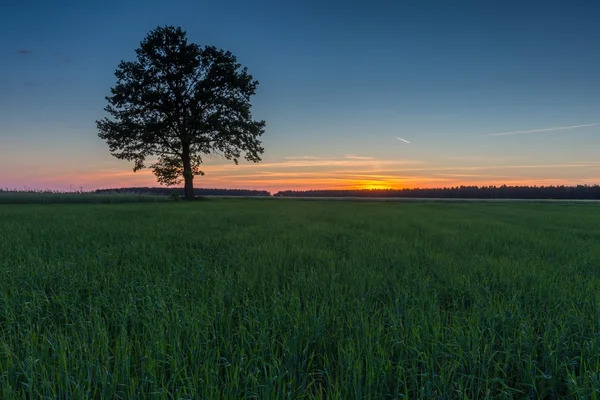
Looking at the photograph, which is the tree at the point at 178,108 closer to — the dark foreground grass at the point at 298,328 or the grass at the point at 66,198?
the grass at the point at 66,198

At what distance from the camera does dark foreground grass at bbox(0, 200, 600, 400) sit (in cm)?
211

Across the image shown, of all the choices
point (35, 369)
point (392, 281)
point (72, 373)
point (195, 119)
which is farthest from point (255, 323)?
point (195, 119)

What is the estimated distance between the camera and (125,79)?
33312mm

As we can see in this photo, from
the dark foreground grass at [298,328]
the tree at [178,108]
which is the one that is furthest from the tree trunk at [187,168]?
the dark foreground grass at [298,328]

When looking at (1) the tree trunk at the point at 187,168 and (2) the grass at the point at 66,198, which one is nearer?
(2) the grass at the point at 66,198

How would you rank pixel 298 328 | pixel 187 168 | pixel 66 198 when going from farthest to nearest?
pixel 187 168 < pixel 66 198 < pixel 298 328

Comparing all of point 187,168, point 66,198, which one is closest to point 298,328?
point 187,168

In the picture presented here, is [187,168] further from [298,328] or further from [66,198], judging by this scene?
[298,328]

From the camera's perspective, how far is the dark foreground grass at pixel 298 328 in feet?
6.93

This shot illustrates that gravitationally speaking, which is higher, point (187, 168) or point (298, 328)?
point (187, 168)

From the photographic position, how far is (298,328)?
2.77 metres

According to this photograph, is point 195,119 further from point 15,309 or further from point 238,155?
point 15,309

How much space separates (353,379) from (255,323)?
1148 millimetres

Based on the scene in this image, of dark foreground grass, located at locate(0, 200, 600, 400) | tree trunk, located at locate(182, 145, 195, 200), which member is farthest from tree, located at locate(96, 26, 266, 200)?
dark foreground grass, located at locate(0, 200, 600, 400)
